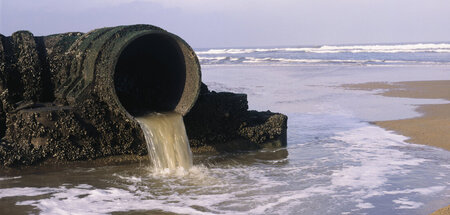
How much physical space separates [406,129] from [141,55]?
4.71 metres

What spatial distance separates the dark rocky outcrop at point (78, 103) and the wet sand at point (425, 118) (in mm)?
3126

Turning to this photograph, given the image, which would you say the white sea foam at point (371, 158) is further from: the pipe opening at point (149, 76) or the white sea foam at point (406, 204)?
the pipe opening at point (149, 76)

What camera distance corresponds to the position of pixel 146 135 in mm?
6031

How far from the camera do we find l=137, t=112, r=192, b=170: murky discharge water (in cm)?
597

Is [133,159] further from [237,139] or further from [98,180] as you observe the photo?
[237,139]

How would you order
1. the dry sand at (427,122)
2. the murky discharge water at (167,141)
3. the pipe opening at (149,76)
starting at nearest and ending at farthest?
the murky discharge water at (167,141) < the pipe opening at (149,76) < the dry sand at (427,122)

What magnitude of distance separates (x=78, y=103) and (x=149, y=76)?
1360 millimetres

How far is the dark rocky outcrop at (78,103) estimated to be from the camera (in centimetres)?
587

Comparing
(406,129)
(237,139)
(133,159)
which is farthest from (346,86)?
(133,159)

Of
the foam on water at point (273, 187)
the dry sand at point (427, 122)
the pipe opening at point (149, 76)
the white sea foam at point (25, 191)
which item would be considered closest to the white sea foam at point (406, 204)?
the foam on water at point (273, 187)

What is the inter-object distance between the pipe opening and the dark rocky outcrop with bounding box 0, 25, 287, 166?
0.06 metres

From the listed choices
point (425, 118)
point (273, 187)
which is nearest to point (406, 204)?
point (273, 187)

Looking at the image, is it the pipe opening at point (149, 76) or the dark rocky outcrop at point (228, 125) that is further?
the dark rocky outcrop at point (228, 125)

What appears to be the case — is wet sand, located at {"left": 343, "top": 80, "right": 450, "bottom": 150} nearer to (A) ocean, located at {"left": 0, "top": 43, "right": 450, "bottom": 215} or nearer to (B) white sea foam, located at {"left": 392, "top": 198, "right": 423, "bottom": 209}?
(A) ocean, located at {"left": 0, "top": 43, "right": 450, "bottom": 215}
